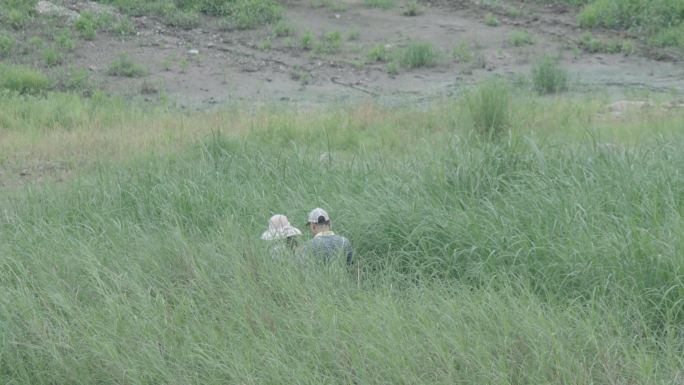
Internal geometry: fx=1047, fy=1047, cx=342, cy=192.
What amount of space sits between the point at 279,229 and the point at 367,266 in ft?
2.11

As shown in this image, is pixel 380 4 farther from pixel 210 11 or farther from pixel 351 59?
pixel 351 59

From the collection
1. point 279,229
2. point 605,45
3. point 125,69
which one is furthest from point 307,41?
point 279,229

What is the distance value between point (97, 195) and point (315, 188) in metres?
1.72

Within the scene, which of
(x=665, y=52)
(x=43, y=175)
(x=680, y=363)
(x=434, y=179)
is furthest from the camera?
(x=665, y=52)

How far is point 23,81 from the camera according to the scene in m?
13.8

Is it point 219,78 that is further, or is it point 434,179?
point 219,78

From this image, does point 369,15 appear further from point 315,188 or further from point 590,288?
point 590,288

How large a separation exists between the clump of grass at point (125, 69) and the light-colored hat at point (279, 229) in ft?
28.0

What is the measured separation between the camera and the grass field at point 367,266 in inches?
198

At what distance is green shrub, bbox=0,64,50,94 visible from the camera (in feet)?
45.2

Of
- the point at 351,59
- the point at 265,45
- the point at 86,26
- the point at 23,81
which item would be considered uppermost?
the point at 86,26

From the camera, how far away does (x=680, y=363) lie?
486cm

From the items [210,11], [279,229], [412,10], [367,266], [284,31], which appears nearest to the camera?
[367,266]

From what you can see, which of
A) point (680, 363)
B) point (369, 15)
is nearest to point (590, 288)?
point (680, 363)
